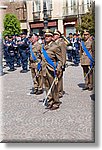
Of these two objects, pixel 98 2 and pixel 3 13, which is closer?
pixel 98 2

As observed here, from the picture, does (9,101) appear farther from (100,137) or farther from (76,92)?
(100,137)

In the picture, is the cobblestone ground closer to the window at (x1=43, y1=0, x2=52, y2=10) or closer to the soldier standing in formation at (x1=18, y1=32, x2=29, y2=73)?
the window at (x1=43, y1=0, x2=52, y2=10)

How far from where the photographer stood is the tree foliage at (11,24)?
21.9 feet

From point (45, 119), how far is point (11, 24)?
2080 millimetres

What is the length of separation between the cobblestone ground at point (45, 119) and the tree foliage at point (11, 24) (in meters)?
1.21

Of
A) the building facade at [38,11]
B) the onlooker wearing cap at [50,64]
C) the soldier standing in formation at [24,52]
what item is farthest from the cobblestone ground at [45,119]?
the soldier standing in formation at [24,52]

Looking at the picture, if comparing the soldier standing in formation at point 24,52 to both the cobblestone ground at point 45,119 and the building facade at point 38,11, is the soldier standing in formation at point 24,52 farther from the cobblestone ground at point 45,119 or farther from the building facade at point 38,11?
the cobblestone ground at point 45,119

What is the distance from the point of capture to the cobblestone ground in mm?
5293

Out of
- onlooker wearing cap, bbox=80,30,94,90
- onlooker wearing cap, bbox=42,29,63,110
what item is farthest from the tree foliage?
onlooker wearing cap, bbox=80,30,94,90

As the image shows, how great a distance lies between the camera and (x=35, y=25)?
339 inches

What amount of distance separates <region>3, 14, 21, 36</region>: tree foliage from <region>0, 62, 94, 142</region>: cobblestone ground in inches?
47.5

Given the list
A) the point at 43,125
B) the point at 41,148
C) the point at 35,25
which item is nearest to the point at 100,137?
the point at 41,148

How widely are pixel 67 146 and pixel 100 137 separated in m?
0.43

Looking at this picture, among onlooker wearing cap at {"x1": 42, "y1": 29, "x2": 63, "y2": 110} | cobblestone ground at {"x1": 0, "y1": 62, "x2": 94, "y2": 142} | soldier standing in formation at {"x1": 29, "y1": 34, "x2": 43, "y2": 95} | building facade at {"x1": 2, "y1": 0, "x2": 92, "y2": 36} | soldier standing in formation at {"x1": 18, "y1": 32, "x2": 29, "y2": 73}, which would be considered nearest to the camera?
cobblestone ground at {"x1": 0, "y1": 62, "x2": 94, "y2": 142}
